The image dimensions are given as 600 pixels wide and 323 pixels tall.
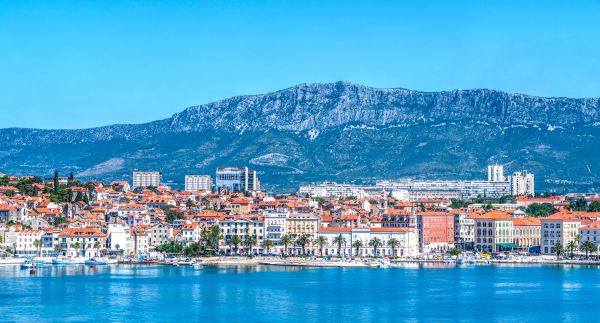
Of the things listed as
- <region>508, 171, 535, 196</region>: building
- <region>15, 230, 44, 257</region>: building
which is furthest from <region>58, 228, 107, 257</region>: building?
<region>508, 171, 535, 196</region>: building

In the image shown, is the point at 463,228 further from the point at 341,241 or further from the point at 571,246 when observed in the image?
the point at 341,241

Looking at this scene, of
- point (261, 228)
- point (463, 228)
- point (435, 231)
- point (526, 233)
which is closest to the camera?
point (261, 228)

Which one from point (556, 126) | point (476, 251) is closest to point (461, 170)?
point (556, 126)

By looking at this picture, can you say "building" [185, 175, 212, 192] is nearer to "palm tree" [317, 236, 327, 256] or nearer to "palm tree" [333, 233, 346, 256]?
"palm tree" [317, 236, 327, 256]

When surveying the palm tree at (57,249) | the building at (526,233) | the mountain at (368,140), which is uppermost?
the mountain at (368,140)

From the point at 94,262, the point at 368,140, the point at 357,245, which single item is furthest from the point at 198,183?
the point at 94,262

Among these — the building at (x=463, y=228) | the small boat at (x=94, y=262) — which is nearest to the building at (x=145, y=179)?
the building at (x=463, y=228)

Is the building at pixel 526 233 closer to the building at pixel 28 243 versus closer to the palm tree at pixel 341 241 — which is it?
the palm tree at pixel 341 241
